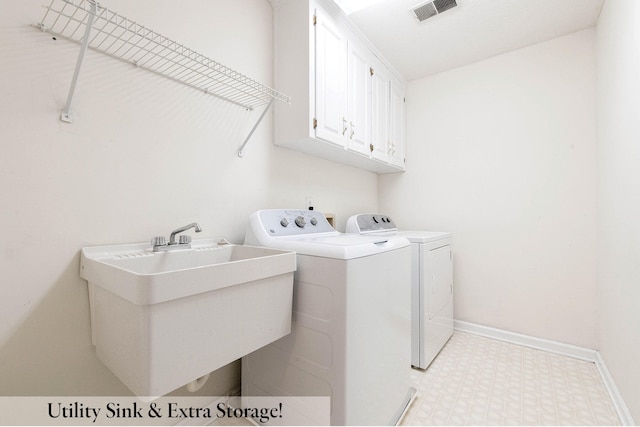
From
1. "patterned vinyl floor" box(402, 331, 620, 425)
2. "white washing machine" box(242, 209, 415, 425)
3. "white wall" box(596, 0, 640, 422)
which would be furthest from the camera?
"patterned vinyl floor" box(402, 331, 620, 425)

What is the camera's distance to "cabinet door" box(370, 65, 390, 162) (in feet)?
7.63

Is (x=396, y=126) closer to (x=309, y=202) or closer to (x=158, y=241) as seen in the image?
(x=309, y=202)

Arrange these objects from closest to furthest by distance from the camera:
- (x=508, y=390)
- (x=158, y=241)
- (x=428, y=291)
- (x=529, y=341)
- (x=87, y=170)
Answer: (x=87, y=170) < (x=158, y=241) < (x=508, y=390) < (x=428, y=291) < (x=529, y=341)

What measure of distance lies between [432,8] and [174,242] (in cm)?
212

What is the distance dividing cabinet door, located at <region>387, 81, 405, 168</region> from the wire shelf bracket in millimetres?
1314

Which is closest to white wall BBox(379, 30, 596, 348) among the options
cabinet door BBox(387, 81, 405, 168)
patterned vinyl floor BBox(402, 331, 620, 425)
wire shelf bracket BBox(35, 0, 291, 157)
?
cabinet door BBox(387, 81, 405, 168)

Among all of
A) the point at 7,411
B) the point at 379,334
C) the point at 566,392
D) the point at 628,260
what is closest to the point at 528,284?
the point at 566,392

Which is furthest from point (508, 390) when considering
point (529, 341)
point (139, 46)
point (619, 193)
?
point (139, 46)

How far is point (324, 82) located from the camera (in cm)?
176

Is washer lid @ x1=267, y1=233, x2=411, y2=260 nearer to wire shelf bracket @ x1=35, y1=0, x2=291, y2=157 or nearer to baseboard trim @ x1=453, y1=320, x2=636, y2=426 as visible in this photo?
wire shelf bracket @ x1=35, y1=0, x2=291, y2=157

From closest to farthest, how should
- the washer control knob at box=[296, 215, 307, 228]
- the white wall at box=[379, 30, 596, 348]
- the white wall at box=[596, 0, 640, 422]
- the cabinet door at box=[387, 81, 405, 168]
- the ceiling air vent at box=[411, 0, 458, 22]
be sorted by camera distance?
the white wall at box=[596, 0, 640, 422]
the washer control knob at box=[296, 215, 307, 228]
the ceiling air vent at box=[411, 0, 458, 22]
the white wall at box=[379, 30, 596, 348]
the cabinet door at box=[387, 81, 405, 168]

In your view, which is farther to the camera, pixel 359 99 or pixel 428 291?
pixel 359 99

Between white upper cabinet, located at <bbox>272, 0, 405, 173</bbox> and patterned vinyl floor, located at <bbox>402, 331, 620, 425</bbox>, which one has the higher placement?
white upper cabinet, located at <bbox>272, 0, 405, 173</bbox>

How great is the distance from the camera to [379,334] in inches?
50.9
